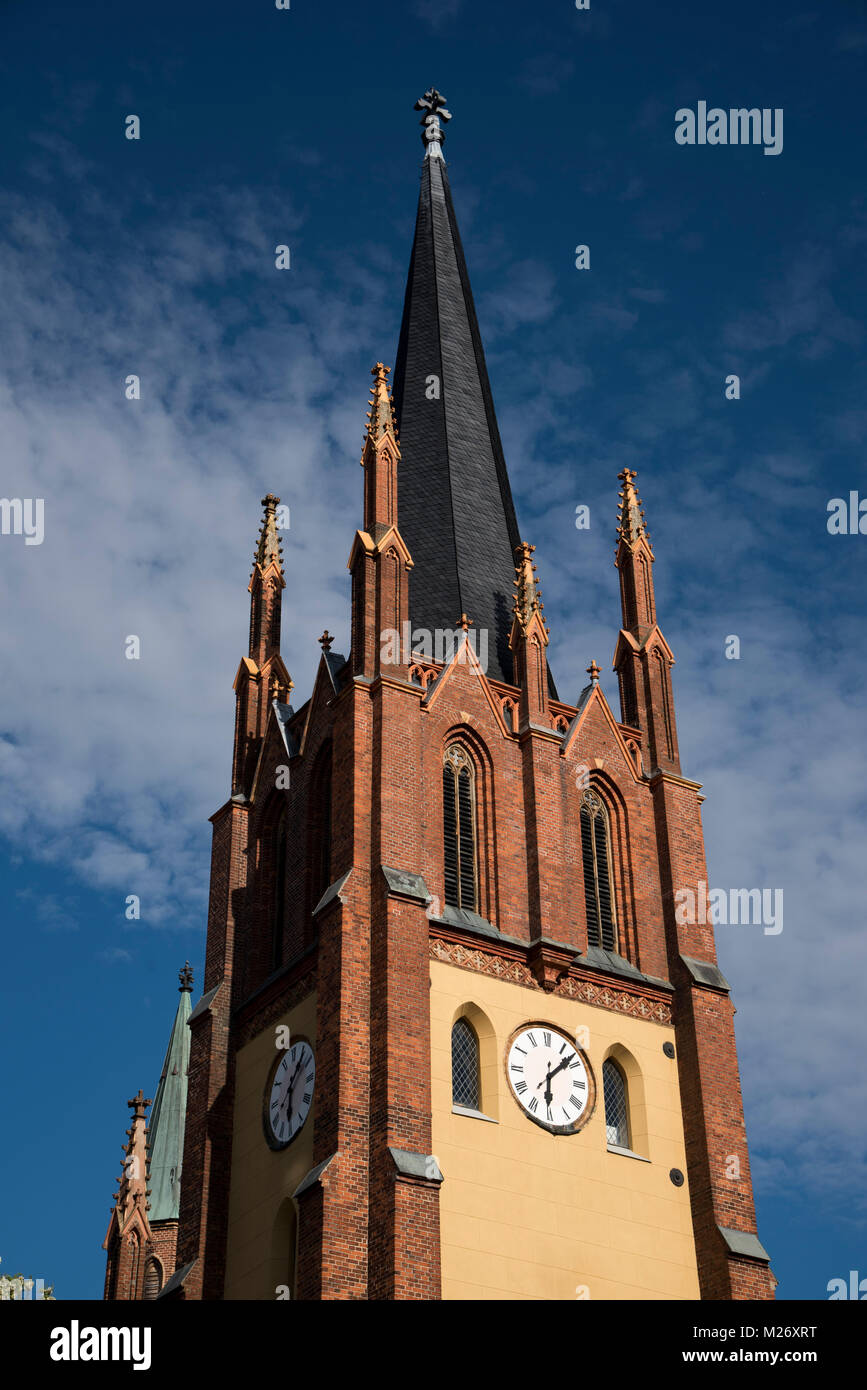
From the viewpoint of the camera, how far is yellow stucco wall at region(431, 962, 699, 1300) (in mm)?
32719

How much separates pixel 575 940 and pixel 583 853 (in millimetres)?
2593

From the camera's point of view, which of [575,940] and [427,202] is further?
[427,202]

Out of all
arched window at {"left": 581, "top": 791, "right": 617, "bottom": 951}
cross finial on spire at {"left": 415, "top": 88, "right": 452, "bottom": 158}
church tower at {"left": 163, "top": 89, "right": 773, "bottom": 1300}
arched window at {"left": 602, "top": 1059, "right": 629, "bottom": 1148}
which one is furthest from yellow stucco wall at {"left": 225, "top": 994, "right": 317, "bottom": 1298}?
cross finial on spire at {"left": 415, "top": 88, "right": 452, "bottom": 158}

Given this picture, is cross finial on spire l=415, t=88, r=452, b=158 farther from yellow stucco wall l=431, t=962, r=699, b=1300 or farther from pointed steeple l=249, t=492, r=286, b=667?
yellow stucco wall l=431, t=962, r=699, b=1300

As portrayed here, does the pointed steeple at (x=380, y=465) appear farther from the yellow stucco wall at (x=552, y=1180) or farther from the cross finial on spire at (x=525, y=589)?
the yellow stucco wall at (x=552, y=1180)

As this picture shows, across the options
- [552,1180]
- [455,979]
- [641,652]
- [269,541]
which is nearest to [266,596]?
[269,541]

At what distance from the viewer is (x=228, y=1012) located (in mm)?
38594

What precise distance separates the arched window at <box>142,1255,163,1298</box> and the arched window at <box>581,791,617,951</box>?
63.2ft

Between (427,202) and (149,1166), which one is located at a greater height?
(427,202)

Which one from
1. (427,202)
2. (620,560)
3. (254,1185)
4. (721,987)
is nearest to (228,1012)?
(254,1185)
